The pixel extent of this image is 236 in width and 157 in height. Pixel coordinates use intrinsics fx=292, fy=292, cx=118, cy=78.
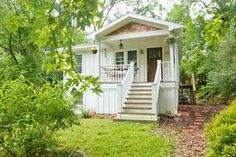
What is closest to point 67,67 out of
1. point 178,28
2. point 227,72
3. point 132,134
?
point 132,134

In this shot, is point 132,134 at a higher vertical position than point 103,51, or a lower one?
lower

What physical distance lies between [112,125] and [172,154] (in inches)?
160

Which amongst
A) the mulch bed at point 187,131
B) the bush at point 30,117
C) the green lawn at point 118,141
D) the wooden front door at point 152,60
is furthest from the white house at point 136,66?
the bush at point 30,117

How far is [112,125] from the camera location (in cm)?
1045

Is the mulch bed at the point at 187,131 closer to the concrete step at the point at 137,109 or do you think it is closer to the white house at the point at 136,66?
the concrete step at the point at 137,109

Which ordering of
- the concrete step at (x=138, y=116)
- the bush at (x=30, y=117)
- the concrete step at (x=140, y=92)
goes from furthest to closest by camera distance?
the concrete step at (x=140, y=92), the concrete step at (x=138, y=116), the bush at (x=30, y=117)

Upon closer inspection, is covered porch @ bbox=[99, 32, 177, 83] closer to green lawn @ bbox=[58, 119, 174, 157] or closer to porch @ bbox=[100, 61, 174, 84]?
porch @ bbox=[100, 61, 174, 84]

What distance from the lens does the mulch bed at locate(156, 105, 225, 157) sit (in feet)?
22.6

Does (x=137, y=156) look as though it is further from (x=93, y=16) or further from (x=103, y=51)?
(x=103, y=51)

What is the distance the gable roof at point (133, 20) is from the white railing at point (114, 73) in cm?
180

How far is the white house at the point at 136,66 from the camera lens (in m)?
12.2

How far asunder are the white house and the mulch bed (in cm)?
78

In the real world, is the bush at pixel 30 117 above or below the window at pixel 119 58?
below

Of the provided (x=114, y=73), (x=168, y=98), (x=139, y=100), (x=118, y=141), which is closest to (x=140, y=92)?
(x=139, y=100)
